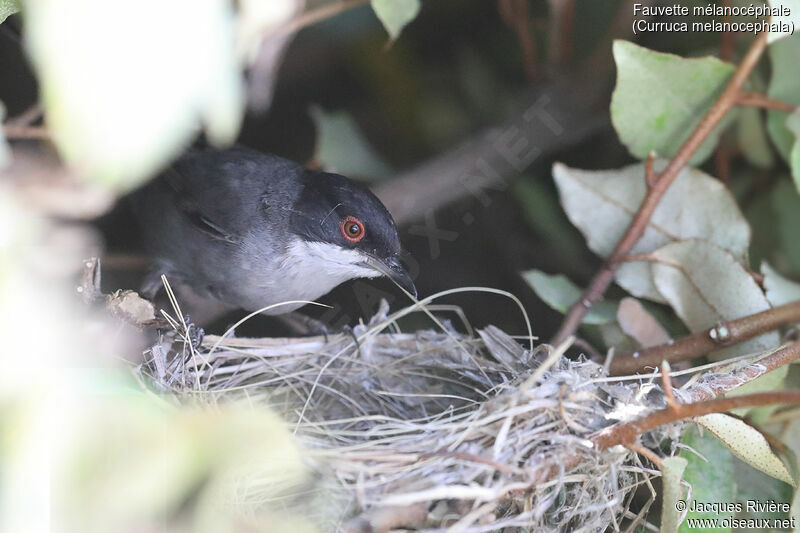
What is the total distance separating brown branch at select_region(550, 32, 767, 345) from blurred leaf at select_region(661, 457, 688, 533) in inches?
17.8

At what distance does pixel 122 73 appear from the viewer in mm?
943

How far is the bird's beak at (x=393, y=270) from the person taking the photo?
1524 mm

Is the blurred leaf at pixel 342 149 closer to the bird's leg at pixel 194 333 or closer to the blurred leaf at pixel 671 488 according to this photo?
the bird's leg at pixel 194 333

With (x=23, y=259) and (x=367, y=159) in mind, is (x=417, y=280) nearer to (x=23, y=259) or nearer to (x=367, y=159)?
(x=367, y=159)

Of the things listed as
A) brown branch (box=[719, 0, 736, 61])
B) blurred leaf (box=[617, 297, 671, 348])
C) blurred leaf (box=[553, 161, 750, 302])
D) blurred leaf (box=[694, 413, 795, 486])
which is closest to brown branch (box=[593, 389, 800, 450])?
blurred leaf (box=[694, 413, 795, 486])

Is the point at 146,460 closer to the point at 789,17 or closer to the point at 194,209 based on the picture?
the point at 194,209

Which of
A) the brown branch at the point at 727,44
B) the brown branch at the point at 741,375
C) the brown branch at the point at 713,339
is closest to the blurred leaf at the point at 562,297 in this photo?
the brown branch at the point at 713,339

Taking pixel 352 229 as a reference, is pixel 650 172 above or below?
above

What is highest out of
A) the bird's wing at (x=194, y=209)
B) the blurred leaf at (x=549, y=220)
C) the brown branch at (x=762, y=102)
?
the brown branch at (x=762, y=102)

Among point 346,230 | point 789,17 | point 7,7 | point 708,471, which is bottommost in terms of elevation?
point 708,471

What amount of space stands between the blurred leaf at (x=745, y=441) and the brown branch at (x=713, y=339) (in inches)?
9.7

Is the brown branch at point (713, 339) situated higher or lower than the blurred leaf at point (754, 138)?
lower

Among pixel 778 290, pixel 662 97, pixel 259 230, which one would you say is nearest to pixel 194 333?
pixel 259 230

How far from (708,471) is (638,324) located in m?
0.37
